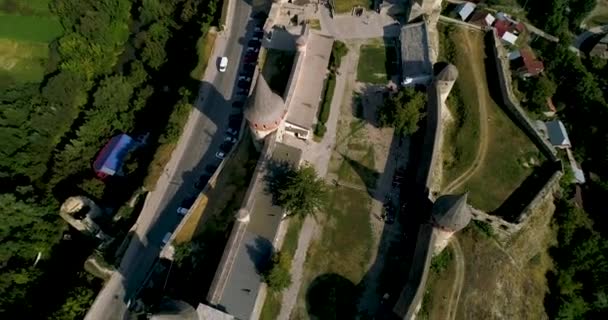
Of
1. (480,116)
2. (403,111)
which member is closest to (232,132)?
(403,111)

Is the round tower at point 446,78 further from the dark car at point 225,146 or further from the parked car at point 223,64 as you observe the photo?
the parked car at point 223,64

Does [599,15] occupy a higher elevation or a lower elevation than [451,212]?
higher

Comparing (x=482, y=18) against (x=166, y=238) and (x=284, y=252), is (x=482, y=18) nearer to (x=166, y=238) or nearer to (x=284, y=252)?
(x=284, y=252)

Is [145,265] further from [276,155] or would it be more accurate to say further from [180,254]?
[276,155]

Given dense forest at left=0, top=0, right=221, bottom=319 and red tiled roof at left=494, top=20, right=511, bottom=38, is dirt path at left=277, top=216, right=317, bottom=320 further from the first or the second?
red tiled roof at left=494, top=20, right=511, bottom=38

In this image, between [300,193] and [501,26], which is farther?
[501,26]

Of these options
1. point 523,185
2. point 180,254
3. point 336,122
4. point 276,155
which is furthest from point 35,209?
point 523,185

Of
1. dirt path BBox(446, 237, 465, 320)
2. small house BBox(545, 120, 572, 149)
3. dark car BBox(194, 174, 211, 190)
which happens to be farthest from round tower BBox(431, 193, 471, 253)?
small house BBox(545, 120, 572, 149)

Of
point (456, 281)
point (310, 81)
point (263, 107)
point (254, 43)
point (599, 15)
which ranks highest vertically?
point (599, 15)
